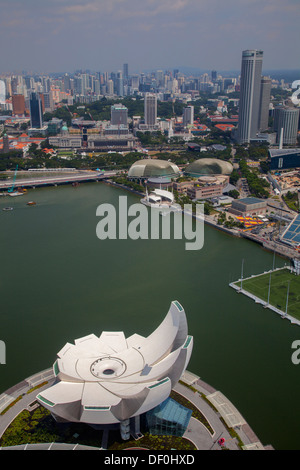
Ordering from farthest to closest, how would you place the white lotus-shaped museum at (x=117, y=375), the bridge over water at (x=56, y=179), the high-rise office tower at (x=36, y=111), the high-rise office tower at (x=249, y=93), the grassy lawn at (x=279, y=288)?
the high-rise office tower at (x=36, y=111), the high-rise office tower at (x=249, y=93), the bridge over water at (x=56, y=179), the grassy lawn at (x=279, y=288), the white lotus-shaped museum at (x=117, y=375)

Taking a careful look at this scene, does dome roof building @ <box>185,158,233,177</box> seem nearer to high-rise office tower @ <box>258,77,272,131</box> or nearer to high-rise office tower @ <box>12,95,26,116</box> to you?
high-rise office tower @ <box>258,77,272,131</box>

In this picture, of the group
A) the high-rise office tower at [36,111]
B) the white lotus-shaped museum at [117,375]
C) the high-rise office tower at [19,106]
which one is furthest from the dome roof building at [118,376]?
the high-rise office tower at [19,106]

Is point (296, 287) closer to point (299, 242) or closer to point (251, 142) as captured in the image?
point (299, 242)

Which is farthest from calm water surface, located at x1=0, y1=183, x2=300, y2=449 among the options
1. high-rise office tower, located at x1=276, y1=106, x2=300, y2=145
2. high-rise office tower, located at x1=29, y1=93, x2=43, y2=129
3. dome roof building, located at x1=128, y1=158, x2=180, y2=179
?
high-rise office tower, located at x1=29, y1=93, x2=43, y2=129

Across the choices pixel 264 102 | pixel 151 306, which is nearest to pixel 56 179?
pixel 151 306

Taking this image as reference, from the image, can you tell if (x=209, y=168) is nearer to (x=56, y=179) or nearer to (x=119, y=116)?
(x=56, y=179)

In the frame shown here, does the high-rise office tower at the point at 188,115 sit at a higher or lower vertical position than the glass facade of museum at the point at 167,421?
higher

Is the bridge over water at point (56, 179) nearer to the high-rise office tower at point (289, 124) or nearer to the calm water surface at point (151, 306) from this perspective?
the calm water surface at point (151, 306)

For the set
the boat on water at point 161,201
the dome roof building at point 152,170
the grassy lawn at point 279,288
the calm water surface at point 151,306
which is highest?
the dome roof building at point 152,170
